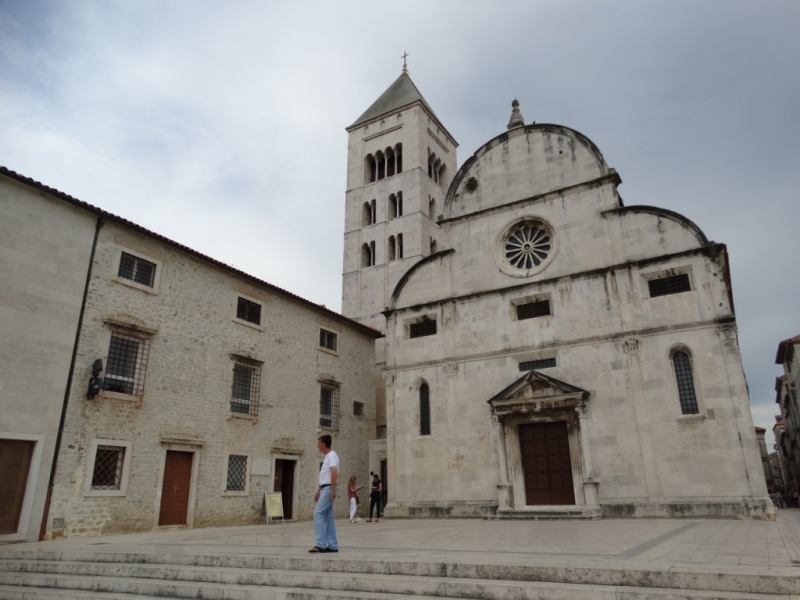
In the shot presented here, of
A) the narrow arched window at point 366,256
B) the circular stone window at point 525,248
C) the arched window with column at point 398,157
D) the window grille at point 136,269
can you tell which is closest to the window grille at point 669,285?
the circular stone window at point 525,248

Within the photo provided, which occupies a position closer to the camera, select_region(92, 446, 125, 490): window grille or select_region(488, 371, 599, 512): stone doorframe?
select_region(92, 446, 125, 490): window grille

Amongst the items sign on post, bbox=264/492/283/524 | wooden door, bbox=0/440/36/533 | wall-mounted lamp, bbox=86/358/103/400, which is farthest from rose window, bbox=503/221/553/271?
wooden door, bbox=0/440/36/533

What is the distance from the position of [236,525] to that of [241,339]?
A: 6.31 metres

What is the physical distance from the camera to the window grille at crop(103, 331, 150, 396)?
51.7ft

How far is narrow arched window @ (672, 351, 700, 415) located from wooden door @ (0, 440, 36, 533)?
1834cm

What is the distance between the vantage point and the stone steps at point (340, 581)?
5.59 meters

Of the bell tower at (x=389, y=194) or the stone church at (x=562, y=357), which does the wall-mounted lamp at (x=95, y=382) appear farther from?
the bell tower at (x=389, y=194)

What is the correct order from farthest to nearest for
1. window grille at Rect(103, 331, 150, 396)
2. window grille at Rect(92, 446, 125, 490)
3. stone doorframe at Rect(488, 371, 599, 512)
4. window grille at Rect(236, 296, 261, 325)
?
window grille at Rect(236, 296, 261, 325)
stone doorframe at Rect(488, 371, 599, 512)
window grille at Rect(103, 331, 150, 396)
window grille at Rect(92, 446, 125, 490)

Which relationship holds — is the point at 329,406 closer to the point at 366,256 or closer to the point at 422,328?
the point at 422,328

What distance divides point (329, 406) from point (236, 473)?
19.4 feet

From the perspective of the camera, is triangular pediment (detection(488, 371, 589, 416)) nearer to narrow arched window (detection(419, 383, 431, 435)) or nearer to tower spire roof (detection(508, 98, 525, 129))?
narrow arched window (detection(419, 383, 431, 435))

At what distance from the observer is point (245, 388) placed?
2016 cm

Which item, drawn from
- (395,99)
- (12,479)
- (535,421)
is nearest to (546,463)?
(535,421)

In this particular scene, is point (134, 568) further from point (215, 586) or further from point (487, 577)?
point (487, 577)
